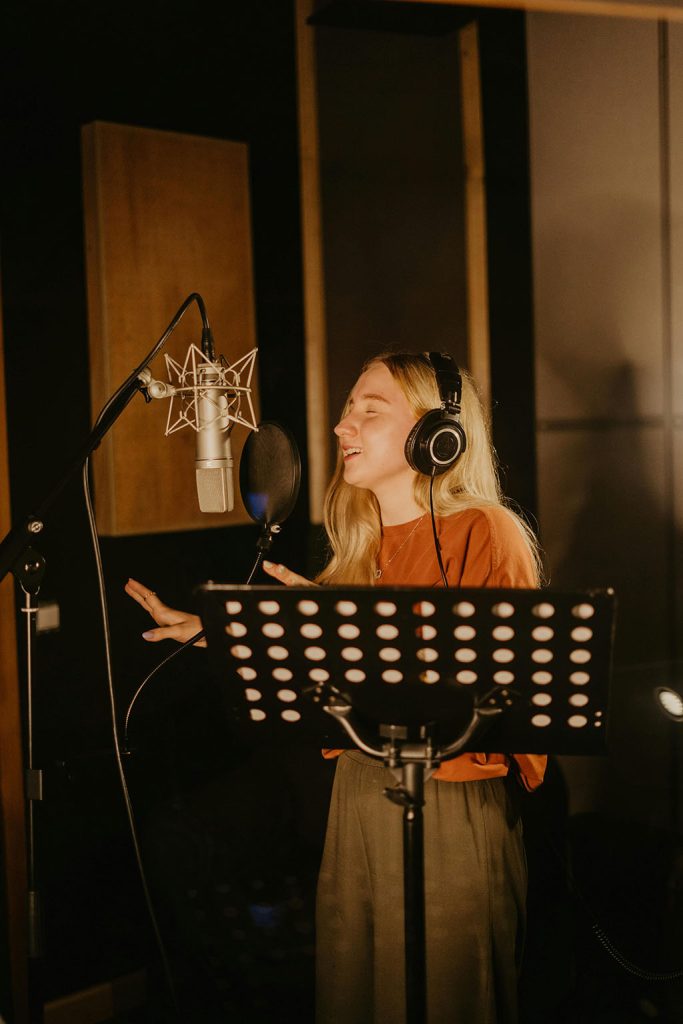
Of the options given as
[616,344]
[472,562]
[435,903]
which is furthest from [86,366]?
[616,344]

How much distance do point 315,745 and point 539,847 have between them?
68.5 inches

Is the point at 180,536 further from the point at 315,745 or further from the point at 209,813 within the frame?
the point at 315,745

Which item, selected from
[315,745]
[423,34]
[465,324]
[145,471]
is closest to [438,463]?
[315,745]

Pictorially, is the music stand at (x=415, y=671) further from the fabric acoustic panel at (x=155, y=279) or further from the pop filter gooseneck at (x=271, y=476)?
the fabric acoustic panel at (x=155, y=279)

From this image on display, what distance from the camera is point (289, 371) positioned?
3004mm

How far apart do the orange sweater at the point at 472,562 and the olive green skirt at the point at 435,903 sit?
7 cm

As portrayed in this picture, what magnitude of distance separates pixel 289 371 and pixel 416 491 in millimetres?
1062

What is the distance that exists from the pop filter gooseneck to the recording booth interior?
23.7 inches

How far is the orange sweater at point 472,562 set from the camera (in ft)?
6.11

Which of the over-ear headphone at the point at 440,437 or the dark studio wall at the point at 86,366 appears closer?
the over-ear headphone at the point at 440,437

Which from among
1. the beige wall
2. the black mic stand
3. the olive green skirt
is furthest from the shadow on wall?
the black mic stand

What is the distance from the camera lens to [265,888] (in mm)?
2826

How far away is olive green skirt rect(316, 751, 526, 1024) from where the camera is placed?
6.17ft

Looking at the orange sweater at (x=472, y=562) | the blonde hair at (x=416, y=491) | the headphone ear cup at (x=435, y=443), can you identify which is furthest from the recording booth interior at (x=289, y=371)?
the headphone ear cup at (x=435, y=443)
